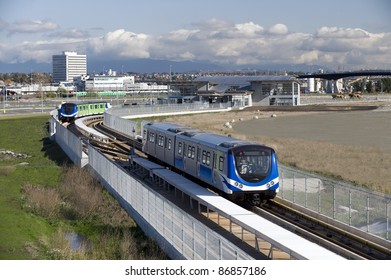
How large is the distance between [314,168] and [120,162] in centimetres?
1002

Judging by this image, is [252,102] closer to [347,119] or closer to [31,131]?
[347,119]

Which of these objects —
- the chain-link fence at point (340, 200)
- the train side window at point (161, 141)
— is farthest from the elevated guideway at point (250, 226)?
the chain-link fence at point (340, 200)

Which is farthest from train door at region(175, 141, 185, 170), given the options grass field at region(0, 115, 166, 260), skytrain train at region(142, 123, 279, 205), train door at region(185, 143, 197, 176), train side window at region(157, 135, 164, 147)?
grass field at region(0, 115, 166, 260)

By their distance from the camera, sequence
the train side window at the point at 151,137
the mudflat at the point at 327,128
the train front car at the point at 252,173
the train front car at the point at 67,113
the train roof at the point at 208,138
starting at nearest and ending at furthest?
1. the train front car at the point at 252,173
2. the train roof at the point at 208,138
3. the train side window at the point at 151,137
4. the mudflat at the point at 327,128
5. the train front car at the point at 67,113

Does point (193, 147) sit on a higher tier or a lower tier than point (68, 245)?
higher

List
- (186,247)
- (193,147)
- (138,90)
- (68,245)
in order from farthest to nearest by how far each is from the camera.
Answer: (138,90), (193,147), (68,245), (186,247)

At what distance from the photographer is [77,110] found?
7138cm

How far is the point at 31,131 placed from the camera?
65938 mm

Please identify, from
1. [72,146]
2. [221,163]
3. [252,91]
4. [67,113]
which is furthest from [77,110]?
[221,163]

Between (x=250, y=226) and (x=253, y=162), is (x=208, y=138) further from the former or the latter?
(x=250, y=226)

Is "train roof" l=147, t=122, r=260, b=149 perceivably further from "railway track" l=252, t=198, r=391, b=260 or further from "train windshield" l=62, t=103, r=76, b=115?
"train windshield" l=62, t=103, r=76, b=115

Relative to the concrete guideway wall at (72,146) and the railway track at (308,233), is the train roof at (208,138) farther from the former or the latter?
the concrete guideway wall at (72,146)

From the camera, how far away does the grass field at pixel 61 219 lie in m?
17.9

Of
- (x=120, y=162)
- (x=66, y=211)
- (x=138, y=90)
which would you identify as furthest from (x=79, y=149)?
(x=138, y=90)
